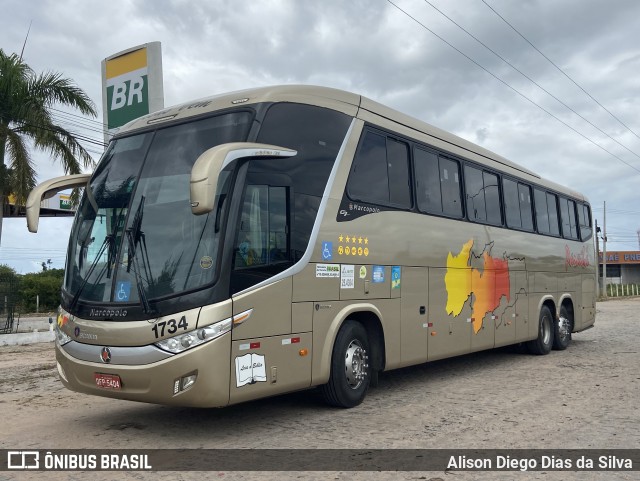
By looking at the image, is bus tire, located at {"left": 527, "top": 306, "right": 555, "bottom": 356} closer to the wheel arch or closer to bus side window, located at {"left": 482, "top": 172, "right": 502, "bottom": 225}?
the wheel arch

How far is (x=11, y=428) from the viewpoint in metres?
7.11

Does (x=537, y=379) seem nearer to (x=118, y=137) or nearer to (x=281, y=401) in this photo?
(x=281, y=401)

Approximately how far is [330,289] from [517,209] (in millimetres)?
6814

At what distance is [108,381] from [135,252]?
1.31m

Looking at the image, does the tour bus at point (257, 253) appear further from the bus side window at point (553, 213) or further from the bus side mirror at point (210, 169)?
the bus side window at point (553, 213)

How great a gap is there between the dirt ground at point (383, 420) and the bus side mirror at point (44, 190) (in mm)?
2324

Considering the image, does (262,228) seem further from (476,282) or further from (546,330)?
(546,330)

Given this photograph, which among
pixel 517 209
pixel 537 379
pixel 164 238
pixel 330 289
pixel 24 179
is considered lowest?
pixel 537 379

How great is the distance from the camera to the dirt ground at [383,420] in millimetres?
6145

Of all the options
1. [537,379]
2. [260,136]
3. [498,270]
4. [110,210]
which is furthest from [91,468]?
[498,270]

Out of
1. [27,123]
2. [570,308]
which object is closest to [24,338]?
[27,123]

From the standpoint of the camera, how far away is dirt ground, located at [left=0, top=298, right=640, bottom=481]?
6145mm

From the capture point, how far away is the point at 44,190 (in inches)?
297

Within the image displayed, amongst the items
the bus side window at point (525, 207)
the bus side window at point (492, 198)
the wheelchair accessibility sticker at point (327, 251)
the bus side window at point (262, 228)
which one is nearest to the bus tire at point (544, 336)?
the bus side window at point (525, 207)
